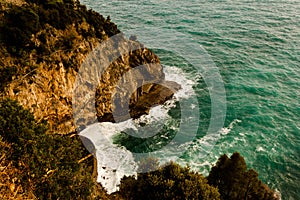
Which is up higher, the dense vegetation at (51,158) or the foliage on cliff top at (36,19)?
the foliage on cliff top at (36,19)

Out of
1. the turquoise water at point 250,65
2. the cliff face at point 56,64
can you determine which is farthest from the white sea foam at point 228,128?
the cliff face at point 56,64

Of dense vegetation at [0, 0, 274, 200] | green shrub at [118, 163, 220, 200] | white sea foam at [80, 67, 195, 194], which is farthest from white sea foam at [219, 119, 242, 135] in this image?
green shrub at [118, 163, 220, 200]

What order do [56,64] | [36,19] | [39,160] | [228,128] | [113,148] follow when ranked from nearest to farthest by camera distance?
[39,160], [36,19], [56,64], [113,148], [228,128]

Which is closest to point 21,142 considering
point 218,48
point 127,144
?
point 127,144

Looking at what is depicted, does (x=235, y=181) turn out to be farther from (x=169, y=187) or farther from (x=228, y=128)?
(x=228, y=128)

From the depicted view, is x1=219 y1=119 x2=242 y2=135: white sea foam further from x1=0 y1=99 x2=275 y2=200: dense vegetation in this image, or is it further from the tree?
x1=0 y1=99 x2=275 y2=200: dense vegetation

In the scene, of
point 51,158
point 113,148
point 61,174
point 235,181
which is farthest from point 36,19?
point 235,181

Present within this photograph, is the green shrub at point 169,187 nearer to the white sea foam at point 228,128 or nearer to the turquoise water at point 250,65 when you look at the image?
the turquoise water at point 250,65
